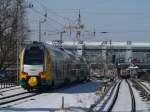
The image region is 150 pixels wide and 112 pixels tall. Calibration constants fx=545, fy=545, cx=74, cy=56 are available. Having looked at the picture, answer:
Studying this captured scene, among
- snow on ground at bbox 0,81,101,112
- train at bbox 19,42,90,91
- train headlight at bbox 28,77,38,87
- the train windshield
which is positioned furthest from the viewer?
the train windshield

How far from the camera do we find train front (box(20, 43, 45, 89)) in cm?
3997

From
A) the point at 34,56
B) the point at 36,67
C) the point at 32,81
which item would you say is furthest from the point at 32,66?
the point at 32,81

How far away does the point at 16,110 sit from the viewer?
24891 millimetres

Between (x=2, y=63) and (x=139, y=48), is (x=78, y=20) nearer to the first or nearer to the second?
(x=2, y=63)

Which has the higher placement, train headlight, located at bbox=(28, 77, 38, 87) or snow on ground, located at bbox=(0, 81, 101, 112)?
train headlight, located at bbox=(28, 77, 38, 87)

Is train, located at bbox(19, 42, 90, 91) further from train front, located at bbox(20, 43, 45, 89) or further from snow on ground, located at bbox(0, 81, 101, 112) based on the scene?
snow on ground, located at bbox(0, 81, 101, 112)

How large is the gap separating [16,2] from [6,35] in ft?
14.8

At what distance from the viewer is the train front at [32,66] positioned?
40.0 meters

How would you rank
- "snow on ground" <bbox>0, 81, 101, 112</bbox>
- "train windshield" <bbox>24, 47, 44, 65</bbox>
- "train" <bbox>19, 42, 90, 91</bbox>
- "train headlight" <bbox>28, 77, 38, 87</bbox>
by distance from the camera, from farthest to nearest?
"train windshield" <bbox>24, 47, 44, 65</bbox> < "train" <bbox>19, 42, 90, 91</bbox> < "train headlight" <bbox>28, 77, 38, 87</bbox> < "snow on ground" <bbox>0, 81, 101, 112</bbox>

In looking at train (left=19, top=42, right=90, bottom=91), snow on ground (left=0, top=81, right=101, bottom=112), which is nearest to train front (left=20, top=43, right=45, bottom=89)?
train (left=19, top=42, right=90, bottom=91)

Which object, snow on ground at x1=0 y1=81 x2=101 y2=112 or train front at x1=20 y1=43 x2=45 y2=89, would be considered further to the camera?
train front at x1=20 y1=43 x2=45 y2=89

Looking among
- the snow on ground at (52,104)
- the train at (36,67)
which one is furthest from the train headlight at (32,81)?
the snow on ground at (52,104)

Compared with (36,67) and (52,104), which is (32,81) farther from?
(52,104)

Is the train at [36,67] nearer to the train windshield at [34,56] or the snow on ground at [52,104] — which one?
the train windshield at [34,56]
